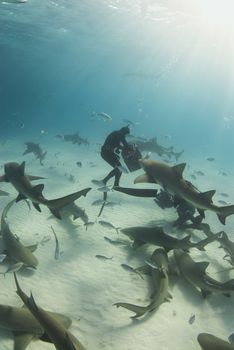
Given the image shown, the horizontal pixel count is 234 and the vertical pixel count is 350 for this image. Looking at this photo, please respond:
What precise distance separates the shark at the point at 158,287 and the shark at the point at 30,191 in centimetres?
202

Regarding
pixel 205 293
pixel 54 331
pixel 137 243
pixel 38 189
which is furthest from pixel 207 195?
pixel 54 331

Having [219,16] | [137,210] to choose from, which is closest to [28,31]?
[219,16]

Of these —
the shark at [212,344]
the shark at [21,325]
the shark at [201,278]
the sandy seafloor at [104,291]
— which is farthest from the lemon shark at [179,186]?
the shark at [21,325]

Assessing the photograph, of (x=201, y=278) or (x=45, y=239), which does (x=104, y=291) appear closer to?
(x=201, y=278)

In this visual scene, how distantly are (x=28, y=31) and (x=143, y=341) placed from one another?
4339cm

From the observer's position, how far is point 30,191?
717 centimetres

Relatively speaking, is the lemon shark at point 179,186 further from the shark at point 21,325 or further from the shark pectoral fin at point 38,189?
the shark at point 21,325

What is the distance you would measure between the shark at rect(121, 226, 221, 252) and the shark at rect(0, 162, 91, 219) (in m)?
2.44

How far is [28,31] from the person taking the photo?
43094 mm

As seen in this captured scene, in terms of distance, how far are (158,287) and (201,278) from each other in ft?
3.15

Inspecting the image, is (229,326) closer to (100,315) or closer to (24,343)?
(100,315)

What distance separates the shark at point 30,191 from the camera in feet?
22.3

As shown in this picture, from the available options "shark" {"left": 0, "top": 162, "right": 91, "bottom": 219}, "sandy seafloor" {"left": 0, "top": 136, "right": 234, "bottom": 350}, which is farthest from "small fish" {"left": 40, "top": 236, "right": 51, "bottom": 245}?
"shark" {"left": 0, "top": 162, "right": 91, "bottom": 219}

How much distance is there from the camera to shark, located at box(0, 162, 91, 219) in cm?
680
